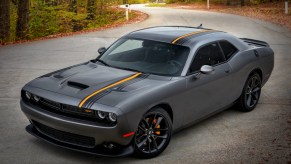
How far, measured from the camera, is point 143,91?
6328 mm

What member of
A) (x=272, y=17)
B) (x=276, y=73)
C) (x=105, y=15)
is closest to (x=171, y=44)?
(x=276, y=73)

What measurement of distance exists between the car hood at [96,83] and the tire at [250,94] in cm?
216

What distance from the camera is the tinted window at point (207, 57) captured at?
24.1 ft

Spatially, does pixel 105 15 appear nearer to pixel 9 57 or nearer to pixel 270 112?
pixel 9 57

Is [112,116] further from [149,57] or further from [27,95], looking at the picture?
[149,57]

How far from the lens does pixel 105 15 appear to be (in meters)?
38.2

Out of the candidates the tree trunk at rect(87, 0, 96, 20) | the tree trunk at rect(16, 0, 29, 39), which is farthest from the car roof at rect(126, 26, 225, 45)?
the tree trunk at rect(87, 0, 96, 20)

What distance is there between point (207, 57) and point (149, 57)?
954 millimetres

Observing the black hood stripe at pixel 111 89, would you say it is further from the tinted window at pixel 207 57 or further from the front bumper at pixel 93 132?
the tinted window at pixel 207 57

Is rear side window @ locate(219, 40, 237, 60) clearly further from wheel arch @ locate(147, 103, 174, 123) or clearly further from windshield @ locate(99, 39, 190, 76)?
wheel arch @ locate(147, 103, 174, 123)

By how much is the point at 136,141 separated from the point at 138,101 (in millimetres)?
550

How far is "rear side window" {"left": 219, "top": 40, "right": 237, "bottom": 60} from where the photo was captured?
8.06 m

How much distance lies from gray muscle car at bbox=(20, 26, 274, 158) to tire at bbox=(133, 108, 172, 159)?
0.04 ft

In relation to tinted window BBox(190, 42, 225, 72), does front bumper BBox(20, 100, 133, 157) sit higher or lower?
lower
